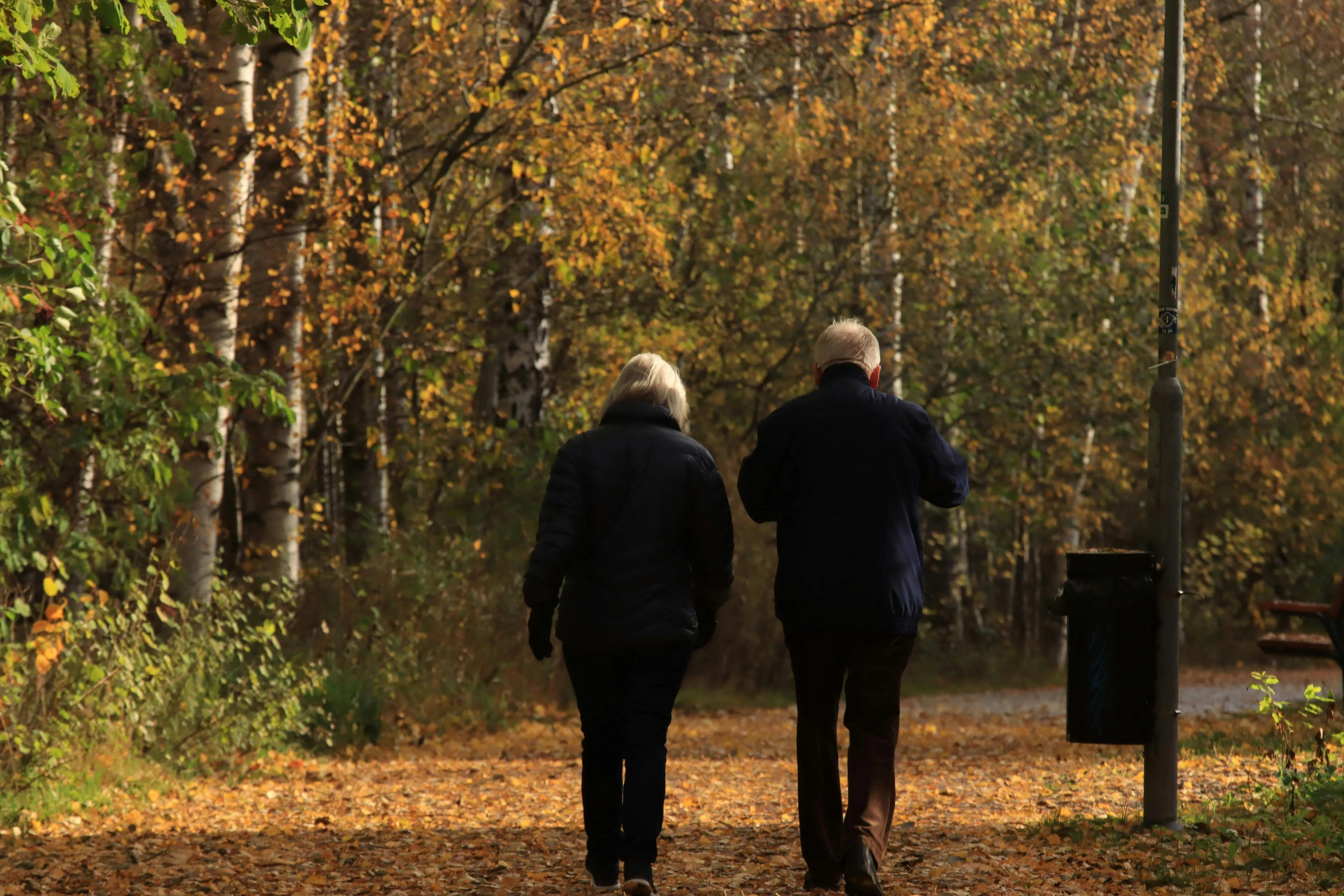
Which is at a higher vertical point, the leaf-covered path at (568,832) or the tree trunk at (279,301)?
the tree trunk at (279,301)

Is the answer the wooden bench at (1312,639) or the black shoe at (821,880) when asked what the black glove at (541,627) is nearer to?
the black shoe at (821,880)

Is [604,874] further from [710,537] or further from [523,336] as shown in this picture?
[523,336]

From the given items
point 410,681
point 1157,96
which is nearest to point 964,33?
point 1157,96

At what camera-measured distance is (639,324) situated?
17906 mm

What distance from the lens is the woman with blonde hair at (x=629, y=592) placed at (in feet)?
18.5

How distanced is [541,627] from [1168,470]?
2906 mm

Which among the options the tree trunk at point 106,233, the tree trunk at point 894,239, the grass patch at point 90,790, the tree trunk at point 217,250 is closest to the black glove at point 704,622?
the grass patch at point 90,790

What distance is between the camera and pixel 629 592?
5641mm

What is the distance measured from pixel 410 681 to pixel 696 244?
9298 mm

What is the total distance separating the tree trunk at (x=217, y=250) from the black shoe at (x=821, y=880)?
6.36m

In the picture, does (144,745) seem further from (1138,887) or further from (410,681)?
(1138,887)

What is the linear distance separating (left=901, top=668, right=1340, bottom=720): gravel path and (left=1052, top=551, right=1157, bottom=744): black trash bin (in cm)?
770

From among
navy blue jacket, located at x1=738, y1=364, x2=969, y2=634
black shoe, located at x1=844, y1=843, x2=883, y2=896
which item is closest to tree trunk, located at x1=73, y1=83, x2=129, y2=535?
navy blue jacket, located at x1=738, y1=364, x2=969, y2=634

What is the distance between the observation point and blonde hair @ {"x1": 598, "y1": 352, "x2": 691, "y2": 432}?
5.95 m
